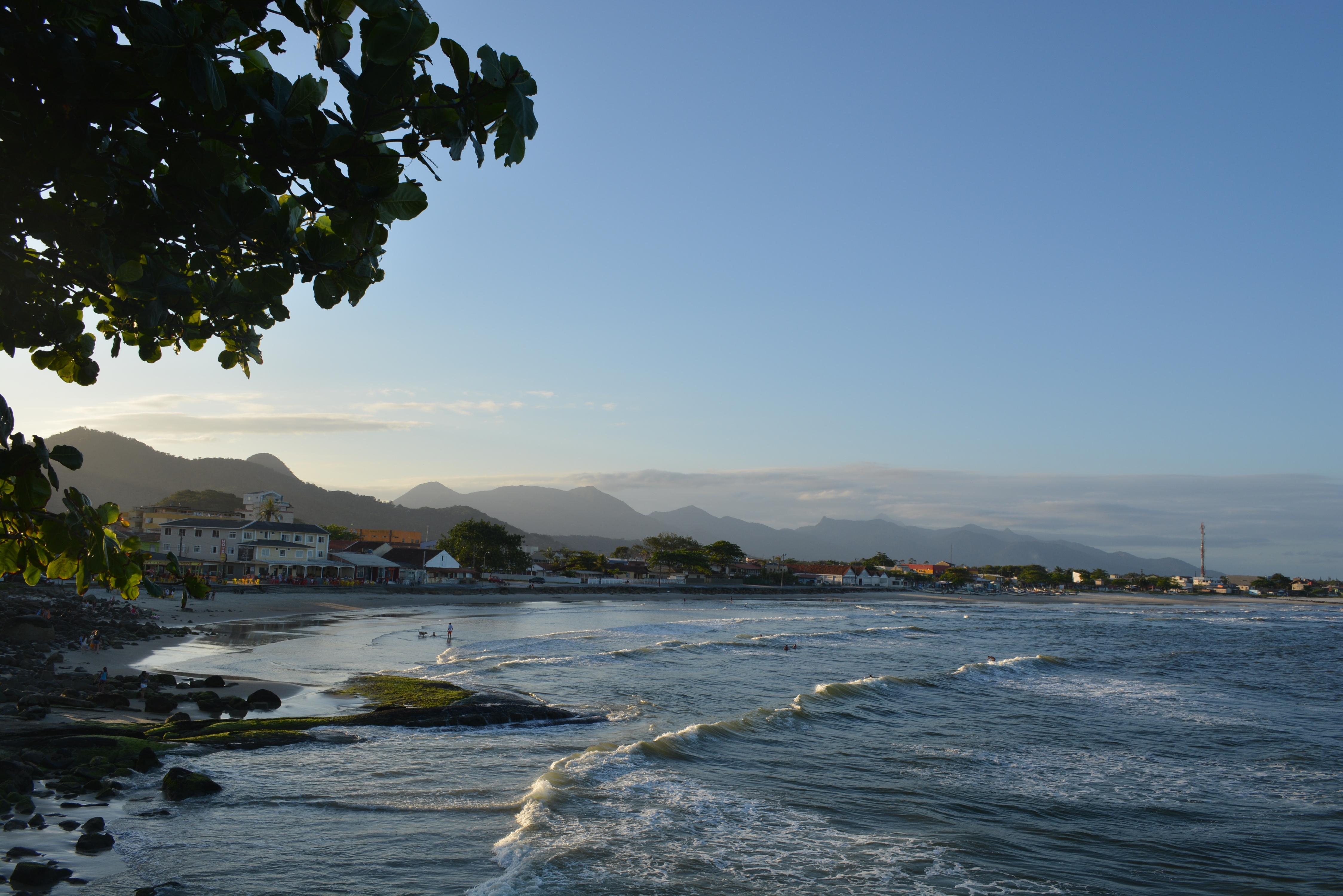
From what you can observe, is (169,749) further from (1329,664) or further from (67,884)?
(1329,664)

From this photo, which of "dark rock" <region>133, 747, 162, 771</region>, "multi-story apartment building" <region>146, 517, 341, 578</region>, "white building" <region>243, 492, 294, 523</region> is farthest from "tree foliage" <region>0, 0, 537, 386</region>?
"white building" <region>243, 492, 294, 523</region>

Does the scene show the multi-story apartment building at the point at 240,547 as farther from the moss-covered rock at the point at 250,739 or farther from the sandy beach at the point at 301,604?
the moss-covered rock at the point at 250,739

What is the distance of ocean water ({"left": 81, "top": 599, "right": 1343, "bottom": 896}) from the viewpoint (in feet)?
37.9

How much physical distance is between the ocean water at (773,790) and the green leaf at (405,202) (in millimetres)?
9785

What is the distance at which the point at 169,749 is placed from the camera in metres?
16.6

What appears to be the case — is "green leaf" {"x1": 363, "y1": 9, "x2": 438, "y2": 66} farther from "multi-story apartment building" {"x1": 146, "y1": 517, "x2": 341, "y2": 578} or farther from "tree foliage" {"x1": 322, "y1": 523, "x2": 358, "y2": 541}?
"tree foliage" {"x1": 322, "y1": 523, "x2": 358, "y2": 541}

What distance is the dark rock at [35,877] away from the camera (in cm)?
963

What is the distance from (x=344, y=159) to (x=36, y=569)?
9.24 feet

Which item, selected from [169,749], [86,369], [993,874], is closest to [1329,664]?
[993,874]

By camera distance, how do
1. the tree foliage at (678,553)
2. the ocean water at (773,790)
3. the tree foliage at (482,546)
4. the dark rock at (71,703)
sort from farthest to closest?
the tree foliage at (678,553)
the tree foliage at (482,546)
the dark rock at (71,703)
the ocean water at (773,790)

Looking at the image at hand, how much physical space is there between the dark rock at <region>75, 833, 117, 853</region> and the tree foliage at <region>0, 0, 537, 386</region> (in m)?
10.2

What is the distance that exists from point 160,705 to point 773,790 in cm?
1618

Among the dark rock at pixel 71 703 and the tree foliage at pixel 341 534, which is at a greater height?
the tree foliage at pixel 341 534

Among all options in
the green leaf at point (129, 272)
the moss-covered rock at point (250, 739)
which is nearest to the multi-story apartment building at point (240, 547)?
the moss-covered rock at point (250, 739)
